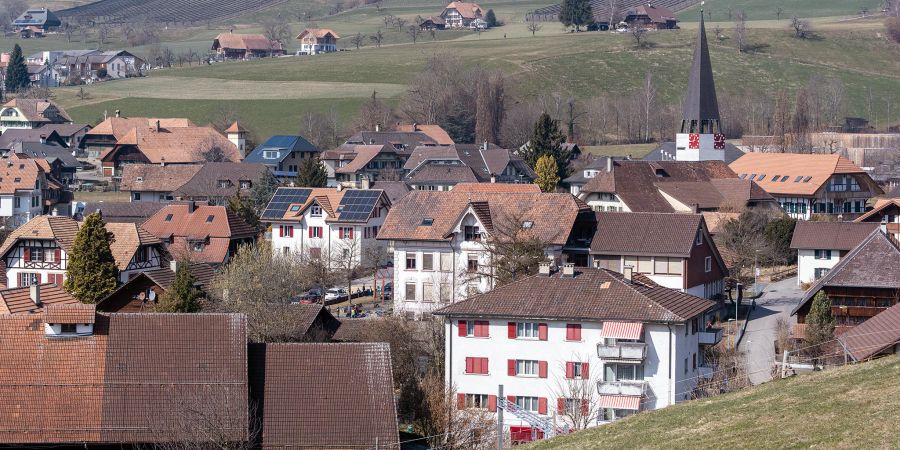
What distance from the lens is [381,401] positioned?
32.0m

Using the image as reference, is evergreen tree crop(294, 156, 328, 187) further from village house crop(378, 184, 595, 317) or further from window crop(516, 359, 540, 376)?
window crop(516, 359, 540, 376)

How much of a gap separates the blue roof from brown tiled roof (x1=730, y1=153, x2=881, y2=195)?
128ft

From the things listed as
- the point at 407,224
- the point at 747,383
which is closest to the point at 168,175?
the point at 407,224

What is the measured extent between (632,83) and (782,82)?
1630 cm

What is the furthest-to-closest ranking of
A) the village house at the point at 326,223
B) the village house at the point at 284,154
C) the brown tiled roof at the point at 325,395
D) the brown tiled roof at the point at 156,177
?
the village house at the point at 284,154 → the brown tiled roof at the point at 156,177 → the village house at the point at 326,223 → the brown tiled roof at the point at 325,395

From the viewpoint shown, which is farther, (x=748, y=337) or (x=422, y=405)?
(x=748, y=337)

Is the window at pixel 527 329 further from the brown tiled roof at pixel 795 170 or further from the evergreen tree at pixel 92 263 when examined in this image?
the brown tiled roof at pixel 795 170

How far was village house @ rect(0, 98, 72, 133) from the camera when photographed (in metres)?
148

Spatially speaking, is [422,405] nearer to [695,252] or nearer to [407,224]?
[695,252]

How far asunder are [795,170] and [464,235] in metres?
40.4

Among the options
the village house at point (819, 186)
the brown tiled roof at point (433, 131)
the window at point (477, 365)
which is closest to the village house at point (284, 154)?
the brown tiled roof at point (433, 131)

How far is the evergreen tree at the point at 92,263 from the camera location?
188ft

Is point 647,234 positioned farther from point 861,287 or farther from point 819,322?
point 819,322

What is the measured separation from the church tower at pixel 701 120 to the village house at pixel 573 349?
6152cm
